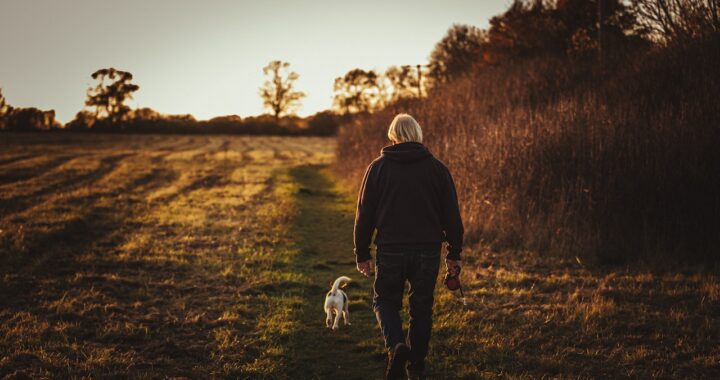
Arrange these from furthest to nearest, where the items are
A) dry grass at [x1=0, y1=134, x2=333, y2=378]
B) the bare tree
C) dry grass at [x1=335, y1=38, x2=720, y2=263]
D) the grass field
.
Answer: the bare tree → dry grass at [x1=335, y1=38, x2=720, y2=263] → dry grass at [x1=0, y1=134, x2=333, y2=378] → the grass field

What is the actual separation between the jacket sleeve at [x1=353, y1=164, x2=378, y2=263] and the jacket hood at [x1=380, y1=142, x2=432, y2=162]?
20 cm

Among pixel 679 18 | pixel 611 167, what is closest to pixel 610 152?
pixel 611 167

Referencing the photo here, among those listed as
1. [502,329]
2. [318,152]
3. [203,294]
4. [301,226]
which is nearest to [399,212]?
[502,329]

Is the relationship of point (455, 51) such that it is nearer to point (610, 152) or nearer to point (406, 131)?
point (610, 152)

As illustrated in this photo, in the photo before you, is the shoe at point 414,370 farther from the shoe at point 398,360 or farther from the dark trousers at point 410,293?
the shoe at point 398,360

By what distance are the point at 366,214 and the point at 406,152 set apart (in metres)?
0.62

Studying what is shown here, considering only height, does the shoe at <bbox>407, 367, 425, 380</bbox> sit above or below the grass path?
above

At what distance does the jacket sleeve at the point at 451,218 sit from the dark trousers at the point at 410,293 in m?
A: 0.17

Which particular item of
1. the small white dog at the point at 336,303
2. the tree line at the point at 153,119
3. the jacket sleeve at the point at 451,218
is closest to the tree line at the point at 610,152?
the small white dog at the point at 336,303

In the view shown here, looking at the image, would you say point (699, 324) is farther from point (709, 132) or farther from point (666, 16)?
point (666, 16)

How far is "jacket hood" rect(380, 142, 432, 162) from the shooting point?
3.91 metres

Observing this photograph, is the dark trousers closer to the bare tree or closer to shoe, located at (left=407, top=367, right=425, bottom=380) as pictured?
shoe, located at (left=407, top=367, right=425, bottom=380)

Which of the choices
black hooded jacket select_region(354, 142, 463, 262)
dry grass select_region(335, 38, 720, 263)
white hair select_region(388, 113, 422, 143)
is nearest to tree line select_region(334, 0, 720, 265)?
dry grass select_region(335, 38, 720, 263)

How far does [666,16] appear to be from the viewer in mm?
11836
